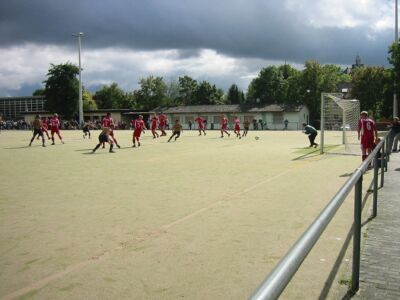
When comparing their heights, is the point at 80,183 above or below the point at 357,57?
below

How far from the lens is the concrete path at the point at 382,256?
4.02 m

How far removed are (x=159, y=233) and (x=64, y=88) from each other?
75.8 m

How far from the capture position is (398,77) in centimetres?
4247

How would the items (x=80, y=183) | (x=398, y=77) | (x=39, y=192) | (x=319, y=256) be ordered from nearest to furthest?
(x=319, y=256), (x=39, y=192), (x=80, y=183), (x=398, y=77)

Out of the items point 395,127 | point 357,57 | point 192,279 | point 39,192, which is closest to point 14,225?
point 39,192

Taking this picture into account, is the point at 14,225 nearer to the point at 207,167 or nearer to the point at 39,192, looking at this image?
the point at 39,192

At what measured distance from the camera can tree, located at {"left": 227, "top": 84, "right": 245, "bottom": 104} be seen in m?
105

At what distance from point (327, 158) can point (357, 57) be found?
445 feet

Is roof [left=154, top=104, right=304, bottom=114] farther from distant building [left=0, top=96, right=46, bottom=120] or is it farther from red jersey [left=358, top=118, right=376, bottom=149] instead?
red jersey [left=358, top=118, right=376, bottom=149]

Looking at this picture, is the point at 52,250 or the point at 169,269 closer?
the point at 169,269

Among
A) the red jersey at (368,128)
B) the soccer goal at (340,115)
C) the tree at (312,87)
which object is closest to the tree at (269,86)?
the tree at (312,87)

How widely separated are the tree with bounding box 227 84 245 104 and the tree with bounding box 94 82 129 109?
26401 mm

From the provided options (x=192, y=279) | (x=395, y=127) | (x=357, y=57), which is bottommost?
(x=192, y=279)

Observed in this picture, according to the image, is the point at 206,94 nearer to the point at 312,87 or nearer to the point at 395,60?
the point at 312,87
